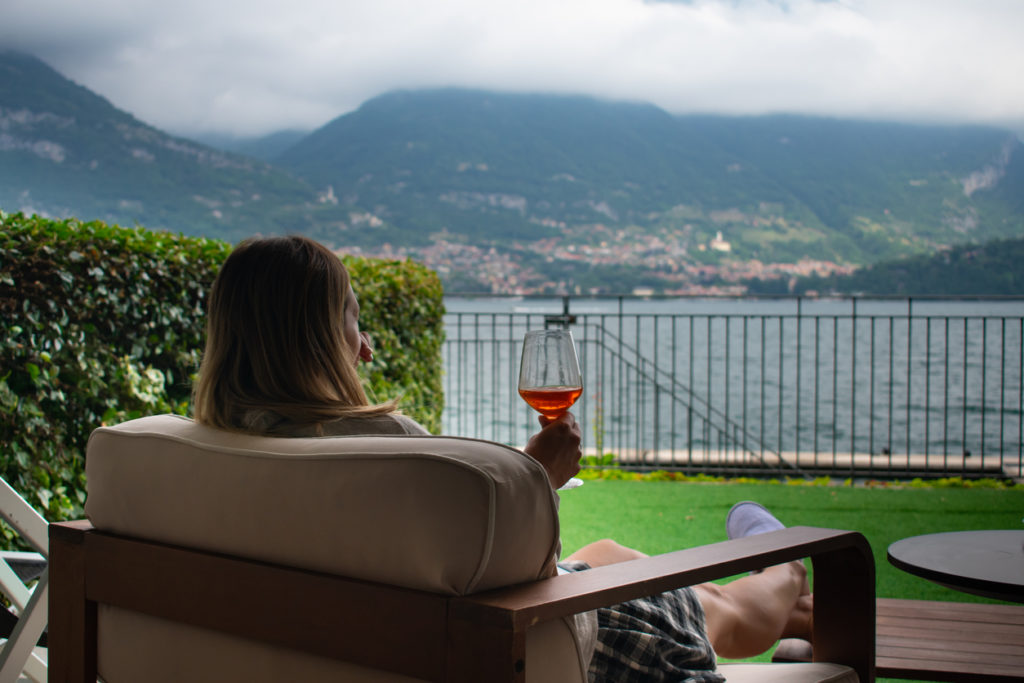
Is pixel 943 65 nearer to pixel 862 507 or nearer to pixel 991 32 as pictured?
pixel 991 32

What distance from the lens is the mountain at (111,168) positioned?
17.8m

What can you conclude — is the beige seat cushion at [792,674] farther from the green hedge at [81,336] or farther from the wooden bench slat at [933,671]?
the green hedge at [81,336]

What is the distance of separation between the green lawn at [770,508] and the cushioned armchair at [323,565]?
2791 millimetres

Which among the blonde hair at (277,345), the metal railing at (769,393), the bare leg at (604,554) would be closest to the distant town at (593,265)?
the metal railing at (769,393)

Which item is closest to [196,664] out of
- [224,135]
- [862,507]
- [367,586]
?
[367,586]

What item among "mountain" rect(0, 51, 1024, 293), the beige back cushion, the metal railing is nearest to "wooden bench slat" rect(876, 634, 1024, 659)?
the beige back cushion

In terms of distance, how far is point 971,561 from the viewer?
1638mm

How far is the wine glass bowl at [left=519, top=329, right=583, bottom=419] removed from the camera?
1.34m

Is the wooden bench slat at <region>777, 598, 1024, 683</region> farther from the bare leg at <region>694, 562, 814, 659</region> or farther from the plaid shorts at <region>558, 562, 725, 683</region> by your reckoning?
the plaid shorts at <region>558, 562, 725, 683</region>

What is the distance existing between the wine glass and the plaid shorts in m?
0.35

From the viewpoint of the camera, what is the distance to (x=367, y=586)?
0.88m

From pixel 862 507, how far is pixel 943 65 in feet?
141

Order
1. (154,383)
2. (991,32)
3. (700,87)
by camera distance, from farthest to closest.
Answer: (700,87) → (991,32) → (154,383)

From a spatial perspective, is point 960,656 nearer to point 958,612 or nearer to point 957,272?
point 958,612
